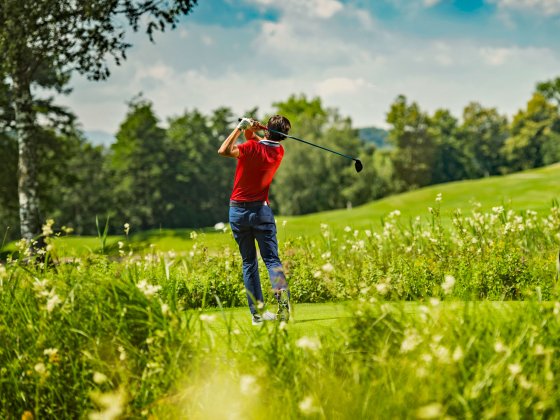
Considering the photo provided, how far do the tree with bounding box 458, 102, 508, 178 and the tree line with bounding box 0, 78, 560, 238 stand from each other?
400cm

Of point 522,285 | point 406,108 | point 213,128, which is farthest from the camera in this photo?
point 213,128

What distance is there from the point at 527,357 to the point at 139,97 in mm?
53500

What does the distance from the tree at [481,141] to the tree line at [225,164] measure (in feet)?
13.1

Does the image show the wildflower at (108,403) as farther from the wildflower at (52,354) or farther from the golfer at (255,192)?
the golfer at (255,192)

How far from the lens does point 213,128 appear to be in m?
74.4

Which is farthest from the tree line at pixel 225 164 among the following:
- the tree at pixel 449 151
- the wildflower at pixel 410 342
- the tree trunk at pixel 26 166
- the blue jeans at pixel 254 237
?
the wildflower at pixel 410 342

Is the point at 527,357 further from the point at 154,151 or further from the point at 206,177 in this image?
the point at 206,177

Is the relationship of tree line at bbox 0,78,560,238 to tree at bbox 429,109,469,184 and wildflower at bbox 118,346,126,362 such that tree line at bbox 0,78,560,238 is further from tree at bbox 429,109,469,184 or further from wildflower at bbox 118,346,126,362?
wildflower at bbox 118,346,126,362

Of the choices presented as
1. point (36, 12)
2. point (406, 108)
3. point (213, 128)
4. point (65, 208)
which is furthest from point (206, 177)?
point (36, 12)

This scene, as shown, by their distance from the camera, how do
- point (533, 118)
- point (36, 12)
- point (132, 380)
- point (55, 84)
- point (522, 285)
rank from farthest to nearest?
point (533, 118)
point (55, 84)
point (36, 12)
point (522, 285)
point (132, 380)

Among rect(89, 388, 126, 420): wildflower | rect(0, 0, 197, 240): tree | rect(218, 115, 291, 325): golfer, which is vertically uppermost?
rect(0, 0, 197, 240): tree

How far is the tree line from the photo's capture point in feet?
197

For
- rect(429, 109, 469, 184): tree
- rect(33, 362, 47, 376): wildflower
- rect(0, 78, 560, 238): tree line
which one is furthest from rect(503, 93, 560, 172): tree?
rect(33, 362, 47, 376): wildflower

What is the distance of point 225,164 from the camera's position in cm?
7288
